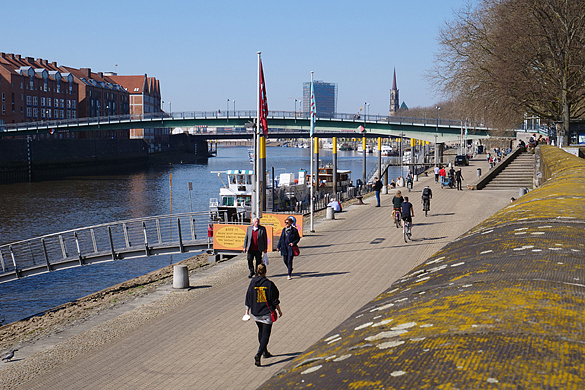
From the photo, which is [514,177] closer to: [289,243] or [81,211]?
[289,243]

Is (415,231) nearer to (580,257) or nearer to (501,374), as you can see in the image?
(580,257)

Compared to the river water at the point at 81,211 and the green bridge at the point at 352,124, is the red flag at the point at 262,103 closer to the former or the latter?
the river water at the point at 81,211

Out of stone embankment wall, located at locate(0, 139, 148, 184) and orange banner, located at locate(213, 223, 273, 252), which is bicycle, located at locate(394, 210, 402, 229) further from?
stone embankment wall, located at locate(0, 139, 148, 184)

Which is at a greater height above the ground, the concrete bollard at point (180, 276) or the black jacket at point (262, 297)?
the black jacket at point (262, 297)

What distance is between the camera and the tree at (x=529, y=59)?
37.5 metres

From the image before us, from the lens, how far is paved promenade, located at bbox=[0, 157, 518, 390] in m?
9.81

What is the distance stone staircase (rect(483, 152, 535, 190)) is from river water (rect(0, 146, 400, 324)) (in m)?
22.3

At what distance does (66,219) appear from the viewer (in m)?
46.6

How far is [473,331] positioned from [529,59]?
40.7m

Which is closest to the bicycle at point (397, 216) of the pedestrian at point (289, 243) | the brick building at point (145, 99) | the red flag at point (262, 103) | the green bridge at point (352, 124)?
the red flag at point (262, 103)

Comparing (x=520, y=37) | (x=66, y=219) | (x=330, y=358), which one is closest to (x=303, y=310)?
(x=330, y=358)

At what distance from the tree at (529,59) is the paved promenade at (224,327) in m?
20.6

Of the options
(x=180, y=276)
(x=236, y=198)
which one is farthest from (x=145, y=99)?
(x=180, y=276)

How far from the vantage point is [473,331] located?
2.46 meters
